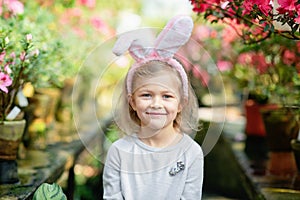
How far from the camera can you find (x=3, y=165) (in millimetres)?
3668

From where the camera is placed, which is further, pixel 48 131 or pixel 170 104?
pixel 48 131

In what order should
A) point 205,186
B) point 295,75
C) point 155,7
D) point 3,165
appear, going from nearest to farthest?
point 3,165 < point 295,75 < point 205,186 < point 155,7

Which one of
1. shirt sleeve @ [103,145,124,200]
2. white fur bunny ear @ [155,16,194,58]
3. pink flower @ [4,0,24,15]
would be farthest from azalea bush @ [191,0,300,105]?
pink flower @ [4,0,24,15]

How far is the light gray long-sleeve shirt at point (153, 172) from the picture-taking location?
2.65 m

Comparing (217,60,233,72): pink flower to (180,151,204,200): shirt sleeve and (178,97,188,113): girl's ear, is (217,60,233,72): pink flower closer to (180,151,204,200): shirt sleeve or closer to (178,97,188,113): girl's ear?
(178,97,188,113): girl's ear

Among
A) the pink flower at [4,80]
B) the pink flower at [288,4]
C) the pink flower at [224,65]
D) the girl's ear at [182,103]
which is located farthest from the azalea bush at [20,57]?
the pink flower at [224,65]

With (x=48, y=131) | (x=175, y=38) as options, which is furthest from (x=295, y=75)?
(x=48, y=131)

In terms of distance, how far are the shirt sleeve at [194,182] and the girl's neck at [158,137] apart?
131 millimetres

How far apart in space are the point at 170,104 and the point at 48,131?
10.8 ft

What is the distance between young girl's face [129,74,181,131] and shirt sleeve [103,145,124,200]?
0.64 feet

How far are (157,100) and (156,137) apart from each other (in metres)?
0.18

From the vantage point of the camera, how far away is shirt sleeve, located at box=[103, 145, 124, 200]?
265cm

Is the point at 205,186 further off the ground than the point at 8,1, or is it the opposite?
the point at 8,1

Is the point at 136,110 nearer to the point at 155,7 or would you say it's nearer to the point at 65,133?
the point at 65,133
